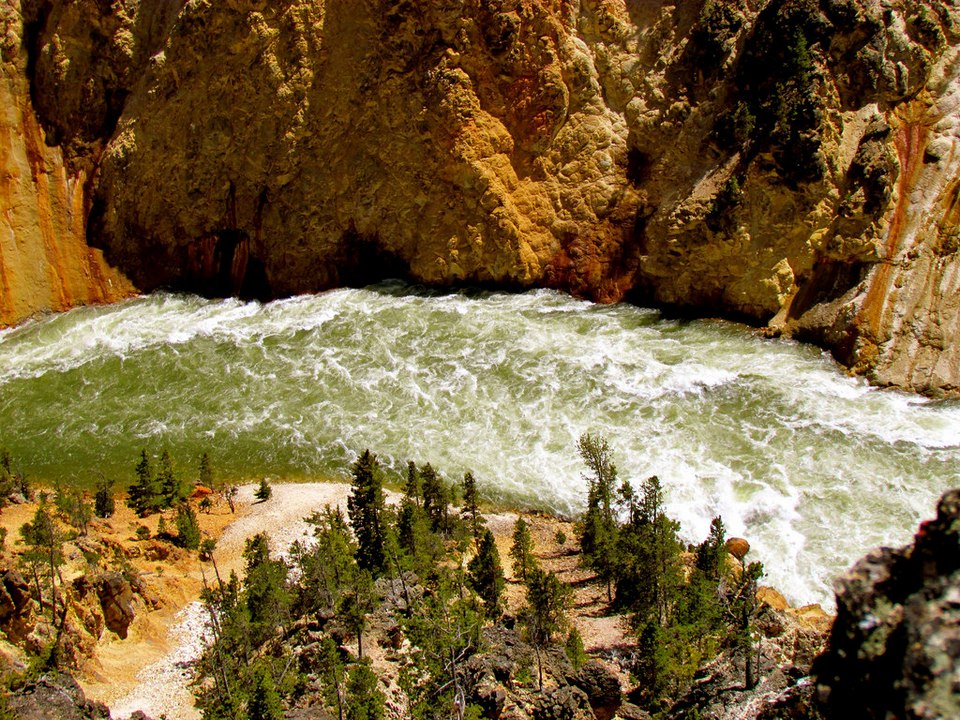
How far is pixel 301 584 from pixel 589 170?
67.9 ft

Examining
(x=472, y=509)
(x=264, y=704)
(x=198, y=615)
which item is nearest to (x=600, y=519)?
(x=472, y=509)

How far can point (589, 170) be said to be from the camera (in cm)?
3034

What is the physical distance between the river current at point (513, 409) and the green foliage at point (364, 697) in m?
9.92

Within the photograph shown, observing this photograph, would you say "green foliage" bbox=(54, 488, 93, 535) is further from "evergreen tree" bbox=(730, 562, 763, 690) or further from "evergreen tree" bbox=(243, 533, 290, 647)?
"evergreen tree" bbox=(730, 562, 763, 690)

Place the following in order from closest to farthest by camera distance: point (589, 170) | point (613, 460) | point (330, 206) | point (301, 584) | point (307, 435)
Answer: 1. point (301, 584)
2. point (613, 460)
3. point (307, 435)
4. point (589, 170)
5. point (330, 206)

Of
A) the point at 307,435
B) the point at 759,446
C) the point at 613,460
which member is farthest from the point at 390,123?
the point at 759,446

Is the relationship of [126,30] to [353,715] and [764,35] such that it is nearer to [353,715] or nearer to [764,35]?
[764,35]

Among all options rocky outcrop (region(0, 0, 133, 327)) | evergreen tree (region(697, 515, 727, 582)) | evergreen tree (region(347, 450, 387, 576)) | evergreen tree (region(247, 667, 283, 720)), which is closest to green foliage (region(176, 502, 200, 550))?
evergreen tree (region(347, 450, 387, 576))

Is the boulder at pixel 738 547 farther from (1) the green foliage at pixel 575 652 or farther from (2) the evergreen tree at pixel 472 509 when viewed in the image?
(1) the green foliage at pixel 575 652

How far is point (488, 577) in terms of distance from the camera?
15297mm

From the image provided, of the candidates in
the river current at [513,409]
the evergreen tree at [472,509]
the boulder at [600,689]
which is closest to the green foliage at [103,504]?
the river current at [513,409]

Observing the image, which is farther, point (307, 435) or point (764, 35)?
point (764, 35)

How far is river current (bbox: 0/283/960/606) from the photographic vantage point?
64.6ft

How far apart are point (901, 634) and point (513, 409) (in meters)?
21.0
